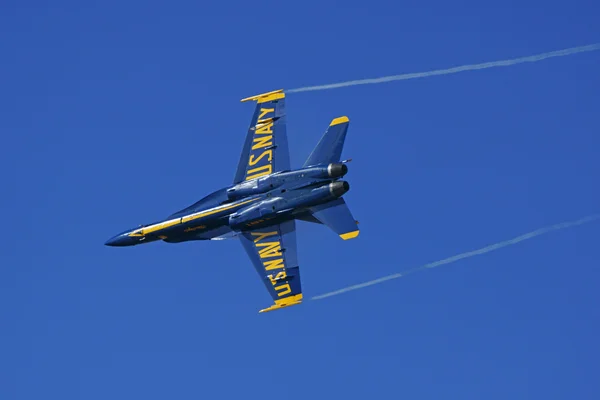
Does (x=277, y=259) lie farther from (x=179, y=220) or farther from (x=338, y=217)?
(x=179, y=220)

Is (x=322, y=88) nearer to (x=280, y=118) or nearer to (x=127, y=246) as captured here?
(x=280, y=118)

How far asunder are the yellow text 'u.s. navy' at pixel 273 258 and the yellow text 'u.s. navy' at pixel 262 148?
3834mm

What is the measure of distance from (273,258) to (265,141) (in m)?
7.48

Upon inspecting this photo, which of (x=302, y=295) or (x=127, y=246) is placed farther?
(x=127, y=246)

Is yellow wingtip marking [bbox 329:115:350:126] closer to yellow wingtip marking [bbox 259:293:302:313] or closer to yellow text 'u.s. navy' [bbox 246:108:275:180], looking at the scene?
yellow text 'u.s. navy' [bbox 246:108:275:180]

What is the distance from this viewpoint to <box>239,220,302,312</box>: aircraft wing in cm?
7838

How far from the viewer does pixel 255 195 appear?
8025cm

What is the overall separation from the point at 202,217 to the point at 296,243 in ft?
19.0

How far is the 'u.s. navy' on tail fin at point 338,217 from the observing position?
77.4 metres

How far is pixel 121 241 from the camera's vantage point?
8325 centimetres

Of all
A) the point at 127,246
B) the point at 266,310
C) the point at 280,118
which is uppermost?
the point at 280,118

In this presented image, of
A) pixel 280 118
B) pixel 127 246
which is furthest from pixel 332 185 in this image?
pixel 127 246

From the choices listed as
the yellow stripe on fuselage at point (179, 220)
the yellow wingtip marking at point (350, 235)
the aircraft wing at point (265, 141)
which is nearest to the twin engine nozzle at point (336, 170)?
Result: the yellow wingtip marking at point (350, 235)

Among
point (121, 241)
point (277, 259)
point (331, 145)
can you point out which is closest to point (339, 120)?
point (331, 145)
